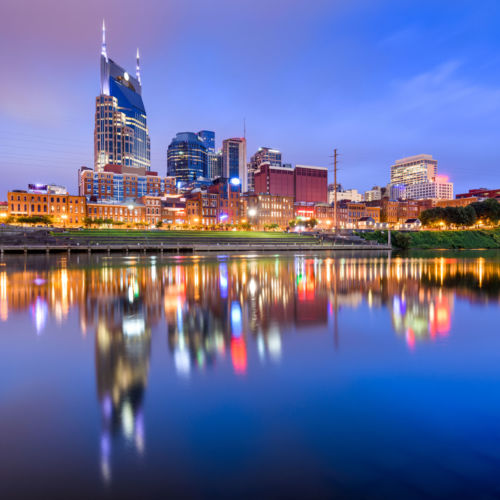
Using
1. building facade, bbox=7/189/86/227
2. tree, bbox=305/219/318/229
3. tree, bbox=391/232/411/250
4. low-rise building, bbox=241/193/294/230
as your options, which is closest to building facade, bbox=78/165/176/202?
building facade, bbox=7/189/86/227

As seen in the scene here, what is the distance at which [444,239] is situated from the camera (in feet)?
372

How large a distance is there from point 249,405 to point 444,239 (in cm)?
12205

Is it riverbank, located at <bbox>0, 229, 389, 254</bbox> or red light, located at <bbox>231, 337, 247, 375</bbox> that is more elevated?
riverbank, located at <bbox>0, 229, 389, 254</bbox>

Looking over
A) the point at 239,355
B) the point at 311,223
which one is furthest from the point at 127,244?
the point at 311,223

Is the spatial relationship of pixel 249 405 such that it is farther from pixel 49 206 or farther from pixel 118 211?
pixel 49 206

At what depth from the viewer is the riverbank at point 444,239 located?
108 m

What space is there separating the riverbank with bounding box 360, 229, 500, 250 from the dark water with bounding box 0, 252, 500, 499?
99621 mm

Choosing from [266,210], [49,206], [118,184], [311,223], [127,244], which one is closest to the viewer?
[127,244]

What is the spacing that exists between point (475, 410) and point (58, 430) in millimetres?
7284

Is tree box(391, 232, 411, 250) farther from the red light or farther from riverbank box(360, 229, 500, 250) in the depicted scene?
the red light

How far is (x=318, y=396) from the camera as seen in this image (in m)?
7.32

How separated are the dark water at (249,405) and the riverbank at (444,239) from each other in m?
99.6

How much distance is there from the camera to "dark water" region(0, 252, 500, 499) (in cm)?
485

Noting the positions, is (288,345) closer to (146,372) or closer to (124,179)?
(146,372)
